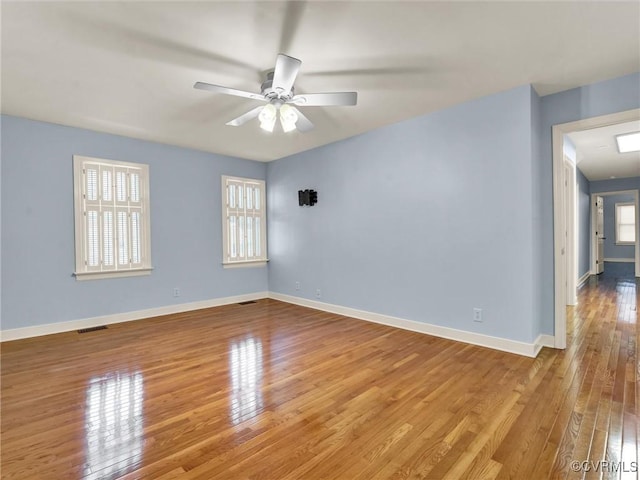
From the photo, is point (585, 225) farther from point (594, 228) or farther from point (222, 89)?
point (222, 89)

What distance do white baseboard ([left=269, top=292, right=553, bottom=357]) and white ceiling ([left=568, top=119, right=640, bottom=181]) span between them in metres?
2.61

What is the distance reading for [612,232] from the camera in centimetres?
1005

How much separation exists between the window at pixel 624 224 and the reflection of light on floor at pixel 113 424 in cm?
1328

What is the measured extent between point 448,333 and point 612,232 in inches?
405

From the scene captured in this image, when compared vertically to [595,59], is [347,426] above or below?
below

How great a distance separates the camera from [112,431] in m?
1.96

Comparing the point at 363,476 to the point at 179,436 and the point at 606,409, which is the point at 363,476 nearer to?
the point at 179,436

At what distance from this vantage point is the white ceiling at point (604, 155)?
13.8 feet

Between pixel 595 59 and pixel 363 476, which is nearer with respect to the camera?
pixel 363 476

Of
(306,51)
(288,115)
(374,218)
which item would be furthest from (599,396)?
(306,51)

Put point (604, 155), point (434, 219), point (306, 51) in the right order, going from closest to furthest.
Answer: point (306, 51), point (434, 219), point (604, 155)

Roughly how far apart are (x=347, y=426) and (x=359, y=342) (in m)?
1.59

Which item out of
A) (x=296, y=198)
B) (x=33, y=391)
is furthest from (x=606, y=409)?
(x=296, y=198)

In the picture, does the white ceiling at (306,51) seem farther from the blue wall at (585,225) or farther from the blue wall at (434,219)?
the blue wall at (585,225)
